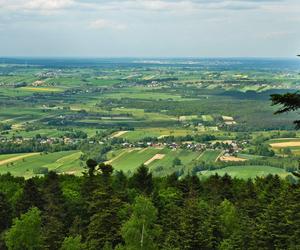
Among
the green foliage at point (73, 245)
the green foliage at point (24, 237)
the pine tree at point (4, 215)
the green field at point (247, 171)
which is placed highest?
the green foliage at point (73, 245)

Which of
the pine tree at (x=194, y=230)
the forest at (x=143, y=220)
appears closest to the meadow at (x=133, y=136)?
the forest at (x=143, y=220)

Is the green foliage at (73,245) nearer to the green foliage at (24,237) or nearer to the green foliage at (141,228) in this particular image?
the green foliage at (141,228)

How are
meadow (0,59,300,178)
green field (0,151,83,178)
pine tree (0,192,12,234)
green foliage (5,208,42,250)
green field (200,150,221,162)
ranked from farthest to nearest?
green field (200,150,221,162), meadow (0,59,300,178), green field (0,151,83,178), pine tree (0,192,12,234), green foliage (5,208,42,250)

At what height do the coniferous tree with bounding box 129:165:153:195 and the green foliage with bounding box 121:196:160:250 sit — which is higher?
the green foliage with bounding box 121:196:160:250

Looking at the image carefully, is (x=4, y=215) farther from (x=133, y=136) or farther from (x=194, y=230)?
(x=133, y=136)

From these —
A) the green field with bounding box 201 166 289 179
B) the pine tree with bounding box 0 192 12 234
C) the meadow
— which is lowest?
the meadow

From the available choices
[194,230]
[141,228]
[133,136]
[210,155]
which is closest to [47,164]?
[210,155]

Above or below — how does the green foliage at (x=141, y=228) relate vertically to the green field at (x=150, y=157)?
above

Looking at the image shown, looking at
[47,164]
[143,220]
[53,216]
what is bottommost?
[47,164]

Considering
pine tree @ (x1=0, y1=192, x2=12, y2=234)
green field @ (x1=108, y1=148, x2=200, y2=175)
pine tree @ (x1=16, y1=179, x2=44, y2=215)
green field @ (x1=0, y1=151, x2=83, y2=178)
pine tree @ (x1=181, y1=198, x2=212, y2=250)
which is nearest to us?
pine tree @ (x1=181, y1=198, x2=212, y2=250)

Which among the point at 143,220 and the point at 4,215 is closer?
the point at 143,220

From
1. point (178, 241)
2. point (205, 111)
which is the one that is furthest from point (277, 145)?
point (178, 241)

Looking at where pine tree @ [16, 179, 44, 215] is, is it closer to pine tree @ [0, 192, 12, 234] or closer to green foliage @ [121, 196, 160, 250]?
pine tree @ [0, 192, 12, 234]

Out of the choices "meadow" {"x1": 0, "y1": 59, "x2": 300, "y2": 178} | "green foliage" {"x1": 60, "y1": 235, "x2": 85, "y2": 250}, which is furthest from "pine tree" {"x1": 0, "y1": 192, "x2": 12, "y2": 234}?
"meadow" {"x1": 0, "y1": 59, "x2": 300, "y2": 178}
